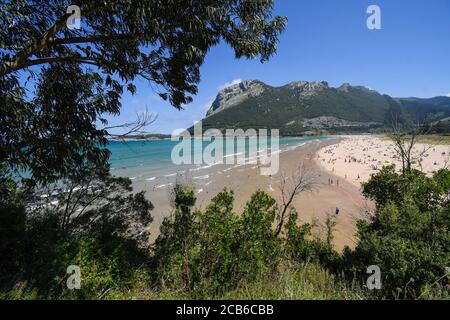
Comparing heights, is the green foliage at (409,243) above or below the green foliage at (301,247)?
above

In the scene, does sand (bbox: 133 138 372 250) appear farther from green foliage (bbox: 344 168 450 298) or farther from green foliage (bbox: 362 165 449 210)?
green foliage (bbox: 344 168 450 298)

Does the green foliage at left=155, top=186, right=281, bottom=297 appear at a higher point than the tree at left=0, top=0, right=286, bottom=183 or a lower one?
lower

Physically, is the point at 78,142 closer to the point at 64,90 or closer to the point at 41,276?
the point at 64,90

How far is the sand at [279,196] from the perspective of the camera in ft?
59.0

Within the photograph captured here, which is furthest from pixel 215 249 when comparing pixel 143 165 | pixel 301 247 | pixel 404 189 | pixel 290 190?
pixel 143 165

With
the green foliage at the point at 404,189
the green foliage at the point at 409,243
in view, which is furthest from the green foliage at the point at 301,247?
the green foliage at the point at 404,189

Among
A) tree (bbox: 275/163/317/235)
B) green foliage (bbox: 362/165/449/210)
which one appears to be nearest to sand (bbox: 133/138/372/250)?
tree (bbox: 275/163/317/235)

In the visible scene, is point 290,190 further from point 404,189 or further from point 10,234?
point 10,234

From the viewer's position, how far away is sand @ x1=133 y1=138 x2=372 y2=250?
→ 59.0 ft

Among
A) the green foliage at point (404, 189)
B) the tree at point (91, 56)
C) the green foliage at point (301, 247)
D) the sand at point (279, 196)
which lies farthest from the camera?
the sand at point (279, 196)

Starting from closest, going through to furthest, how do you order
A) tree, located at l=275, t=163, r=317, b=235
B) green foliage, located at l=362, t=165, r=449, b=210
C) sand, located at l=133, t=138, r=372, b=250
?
green foliage, located at l=362, t=165, r=449, b=210
tree, located at l=275, t=163, r=317, b=235
sand, located at l=133, t=138, r=372, b=250

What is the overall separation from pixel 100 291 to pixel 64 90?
14.9 feet

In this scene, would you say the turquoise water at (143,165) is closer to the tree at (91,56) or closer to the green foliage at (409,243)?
the tree at (91,56)
